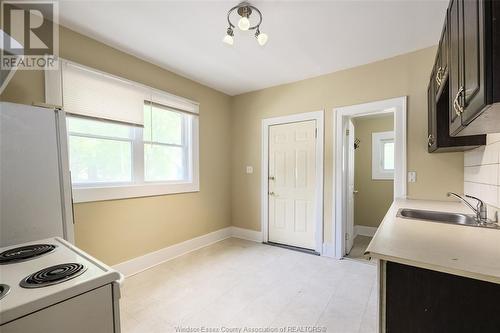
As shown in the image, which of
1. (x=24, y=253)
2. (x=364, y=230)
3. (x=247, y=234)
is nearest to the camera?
(x=24, y=253)

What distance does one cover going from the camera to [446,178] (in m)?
2.49

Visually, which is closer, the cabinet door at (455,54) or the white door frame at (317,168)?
the cabinet door at (455,54)

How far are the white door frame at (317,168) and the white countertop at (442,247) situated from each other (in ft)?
6.04

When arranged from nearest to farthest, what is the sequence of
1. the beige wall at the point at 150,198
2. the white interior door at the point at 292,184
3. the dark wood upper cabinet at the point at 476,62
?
the dark wood upper cabinet at the point at 476,62 → the beige wall at the point at 150,198 → the white interior door at the point at 292,184

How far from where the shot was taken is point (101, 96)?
7.99ft

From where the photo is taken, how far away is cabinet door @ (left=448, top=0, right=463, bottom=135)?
Answer: 3.58 feet

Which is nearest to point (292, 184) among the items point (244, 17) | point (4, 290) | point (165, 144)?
point (165, 144)

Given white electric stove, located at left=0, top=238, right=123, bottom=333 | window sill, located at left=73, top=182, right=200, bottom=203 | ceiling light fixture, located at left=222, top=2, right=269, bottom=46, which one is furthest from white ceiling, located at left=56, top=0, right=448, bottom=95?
white electric stove, located at left=0, top=238, right=123, bottom=333

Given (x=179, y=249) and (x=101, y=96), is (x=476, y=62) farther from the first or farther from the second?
(x=179, y=249)

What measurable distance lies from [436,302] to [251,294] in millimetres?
1652

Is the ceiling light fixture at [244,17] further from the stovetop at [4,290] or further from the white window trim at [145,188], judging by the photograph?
the stovetop at [4,290]

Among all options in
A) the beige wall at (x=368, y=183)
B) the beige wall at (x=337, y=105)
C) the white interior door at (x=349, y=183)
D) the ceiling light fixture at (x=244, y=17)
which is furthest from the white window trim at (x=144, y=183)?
the beige wall at (x=368, y=183)

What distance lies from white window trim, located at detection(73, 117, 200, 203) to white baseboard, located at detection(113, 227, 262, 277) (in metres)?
0.76

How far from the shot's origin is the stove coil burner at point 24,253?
1101mm
